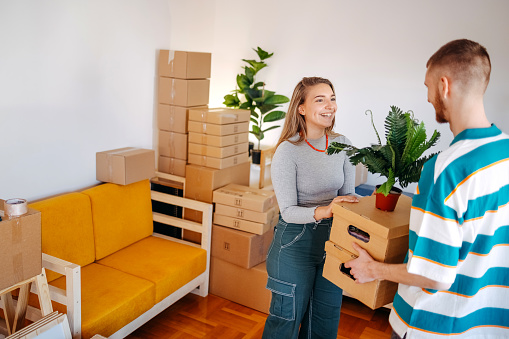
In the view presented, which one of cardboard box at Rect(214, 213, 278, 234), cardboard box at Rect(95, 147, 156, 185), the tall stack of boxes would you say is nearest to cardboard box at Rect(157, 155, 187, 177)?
cardboard box at Rect(95, 147, 156, 185)

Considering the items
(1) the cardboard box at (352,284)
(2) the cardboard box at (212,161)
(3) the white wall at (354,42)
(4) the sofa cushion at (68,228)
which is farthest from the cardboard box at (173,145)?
(1) the cardboard box at (352,284)

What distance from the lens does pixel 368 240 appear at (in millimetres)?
1532

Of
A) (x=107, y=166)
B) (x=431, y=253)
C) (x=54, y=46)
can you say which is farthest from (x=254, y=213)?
(x=431, y=253)

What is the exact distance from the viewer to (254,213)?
123 inches

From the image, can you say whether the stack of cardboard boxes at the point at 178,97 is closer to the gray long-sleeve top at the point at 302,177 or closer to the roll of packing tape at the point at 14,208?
the gray long-sleeve top at the point at 302,177

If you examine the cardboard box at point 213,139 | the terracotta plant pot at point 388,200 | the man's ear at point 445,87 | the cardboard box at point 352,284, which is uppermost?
the man's ear at point 445,87

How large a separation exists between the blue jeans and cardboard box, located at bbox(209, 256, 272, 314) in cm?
108

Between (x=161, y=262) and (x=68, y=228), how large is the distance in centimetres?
60

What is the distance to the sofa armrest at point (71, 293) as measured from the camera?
2055mm

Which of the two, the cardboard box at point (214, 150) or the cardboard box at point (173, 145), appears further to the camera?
the cardboard box at point (173, 145)

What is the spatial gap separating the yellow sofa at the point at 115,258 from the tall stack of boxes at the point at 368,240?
1.17m

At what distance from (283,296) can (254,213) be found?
121cm

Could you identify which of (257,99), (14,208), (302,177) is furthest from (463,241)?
(257,99)

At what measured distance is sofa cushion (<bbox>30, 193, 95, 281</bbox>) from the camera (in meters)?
2.49
